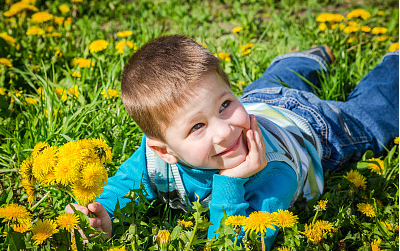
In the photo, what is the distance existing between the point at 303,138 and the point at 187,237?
2.87ft

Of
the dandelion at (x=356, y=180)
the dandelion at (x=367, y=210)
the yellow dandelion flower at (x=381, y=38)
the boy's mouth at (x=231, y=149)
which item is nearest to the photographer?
the boy's mouth at (x=231, y=149)

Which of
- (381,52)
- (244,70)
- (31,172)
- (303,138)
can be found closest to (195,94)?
(31,172)

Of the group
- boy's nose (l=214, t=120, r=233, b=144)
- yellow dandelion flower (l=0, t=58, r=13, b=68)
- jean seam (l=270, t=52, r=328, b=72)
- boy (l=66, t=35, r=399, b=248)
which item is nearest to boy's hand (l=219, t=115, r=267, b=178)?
boy (l=66, t=35, r=399, b=248)

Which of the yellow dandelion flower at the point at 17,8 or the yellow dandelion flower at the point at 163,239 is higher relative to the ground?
the yellow dandelion flower at the point at 17,8

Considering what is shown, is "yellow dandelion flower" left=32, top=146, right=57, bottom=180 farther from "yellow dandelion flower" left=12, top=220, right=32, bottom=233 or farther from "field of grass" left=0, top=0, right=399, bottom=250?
"yellow dandelion flower" left=12, top=220, right=32, bottom=233

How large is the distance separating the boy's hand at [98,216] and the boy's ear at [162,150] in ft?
0.93

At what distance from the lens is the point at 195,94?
4.51 ft

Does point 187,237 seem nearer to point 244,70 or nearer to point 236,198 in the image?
point 236,198

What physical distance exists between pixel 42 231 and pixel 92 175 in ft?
0.82

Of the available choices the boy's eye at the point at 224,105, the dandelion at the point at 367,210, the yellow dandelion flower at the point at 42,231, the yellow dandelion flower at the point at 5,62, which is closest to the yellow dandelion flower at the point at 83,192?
the yellow dandelion flower at the point at 42,231

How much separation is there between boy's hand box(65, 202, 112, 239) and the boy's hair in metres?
0.31

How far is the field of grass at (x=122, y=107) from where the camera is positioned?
4.52ft

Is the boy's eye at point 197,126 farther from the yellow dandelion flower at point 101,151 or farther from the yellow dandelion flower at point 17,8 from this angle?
the yellow dandelion flower at point 17,8

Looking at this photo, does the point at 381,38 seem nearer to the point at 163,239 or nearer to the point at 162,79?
the point at 162,79
